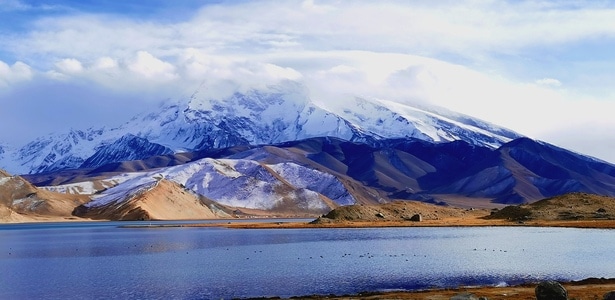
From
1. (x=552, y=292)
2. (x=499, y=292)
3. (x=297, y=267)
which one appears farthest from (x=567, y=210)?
(x=552, y=292)

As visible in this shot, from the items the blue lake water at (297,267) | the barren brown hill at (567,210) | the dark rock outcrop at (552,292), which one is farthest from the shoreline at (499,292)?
the barren brown hill at (567,210)

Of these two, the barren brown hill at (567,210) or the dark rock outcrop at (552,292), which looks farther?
the barren brown hill at (567,210)

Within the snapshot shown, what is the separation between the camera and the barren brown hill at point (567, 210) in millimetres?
173500

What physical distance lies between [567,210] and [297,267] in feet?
400

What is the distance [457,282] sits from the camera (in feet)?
209

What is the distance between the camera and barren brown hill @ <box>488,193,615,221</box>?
174 metres

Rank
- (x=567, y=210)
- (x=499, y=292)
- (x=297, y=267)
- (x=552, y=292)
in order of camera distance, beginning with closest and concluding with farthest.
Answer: (x=552, y=292), (x=499, y=292), (x=297, y=267), (x=567, y=210)

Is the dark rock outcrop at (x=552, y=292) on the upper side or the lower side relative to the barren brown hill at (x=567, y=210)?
upper

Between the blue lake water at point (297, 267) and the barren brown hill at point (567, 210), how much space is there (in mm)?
63379

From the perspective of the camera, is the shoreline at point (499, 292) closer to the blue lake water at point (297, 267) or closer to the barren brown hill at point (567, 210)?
the blue lake water at point (297, 267)

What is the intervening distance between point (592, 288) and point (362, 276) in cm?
2240

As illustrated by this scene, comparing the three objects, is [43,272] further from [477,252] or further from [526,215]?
[526,215]

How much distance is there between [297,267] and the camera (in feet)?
257

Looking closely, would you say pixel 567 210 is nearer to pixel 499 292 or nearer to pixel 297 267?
pixel 297 267
